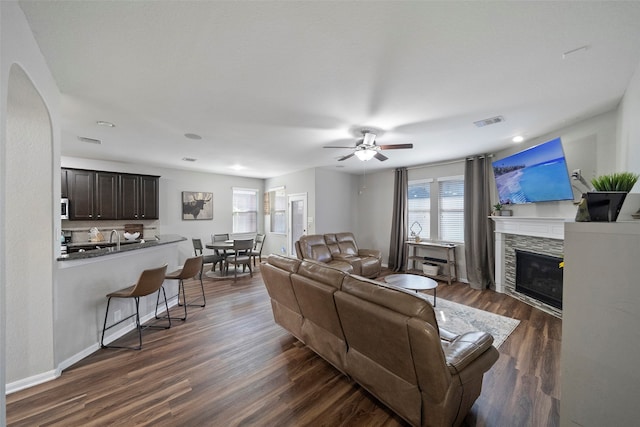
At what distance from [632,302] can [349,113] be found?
8.59ft

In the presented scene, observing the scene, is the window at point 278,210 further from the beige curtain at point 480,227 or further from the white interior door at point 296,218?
the beige curtain at point 480,227

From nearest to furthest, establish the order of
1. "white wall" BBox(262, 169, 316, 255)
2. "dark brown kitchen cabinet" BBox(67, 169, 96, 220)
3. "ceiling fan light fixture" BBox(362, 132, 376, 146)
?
"ceiling fan light fixture" BBox(362, 132, 376, 146)
"dark brown kitchen cabinet" BBox(67, 169, 96, 220)
"white wall" BBox(262, 169, 316, 255)

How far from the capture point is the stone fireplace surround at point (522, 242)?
3463 millimetres

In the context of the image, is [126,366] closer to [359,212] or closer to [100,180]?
[100,180]

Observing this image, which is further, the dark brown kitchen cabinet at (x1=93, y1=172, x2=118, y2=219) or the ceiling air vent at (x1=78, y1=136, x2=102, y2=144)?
the dark brown kitchen cabinet at (x1=93, y1=172, x2=118, y2=219)

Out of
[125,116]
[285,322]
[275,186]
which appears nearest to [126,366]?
[285,322]

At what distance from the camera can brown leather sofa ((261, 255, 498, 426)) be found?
4.41 ft

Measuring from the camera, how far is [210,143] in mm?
4055

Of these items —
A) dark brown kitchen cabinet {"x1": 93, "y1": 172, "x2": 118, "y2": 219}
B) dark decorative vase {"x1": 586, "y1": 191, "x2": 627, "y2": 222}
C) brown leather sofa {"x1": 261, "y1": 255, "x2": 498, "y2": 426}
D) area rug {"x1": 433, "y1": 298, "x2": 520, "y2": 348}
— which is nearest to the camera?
dark decorative vase {"x1": 586, "y1": 191, "x2": 627, "y2": 222}

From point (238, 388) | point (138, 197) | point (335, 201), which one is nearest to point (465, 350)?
point (238, 388)

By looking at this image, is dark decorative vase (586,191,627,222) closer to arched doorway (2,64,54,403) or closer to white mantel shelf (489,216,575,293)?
white mantel shelf (489,216,575,293)

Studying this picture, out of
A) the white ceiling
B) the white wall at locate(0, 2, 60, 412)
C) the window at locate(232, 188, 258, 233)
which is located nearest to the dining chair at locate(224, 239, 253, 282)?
the window at locate(232, 188, 258, 233)

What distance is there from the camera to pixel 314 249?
5047mm

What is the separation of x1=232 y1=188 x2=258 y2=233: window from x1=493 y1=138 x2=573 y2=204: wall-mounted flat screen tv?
643 cm
